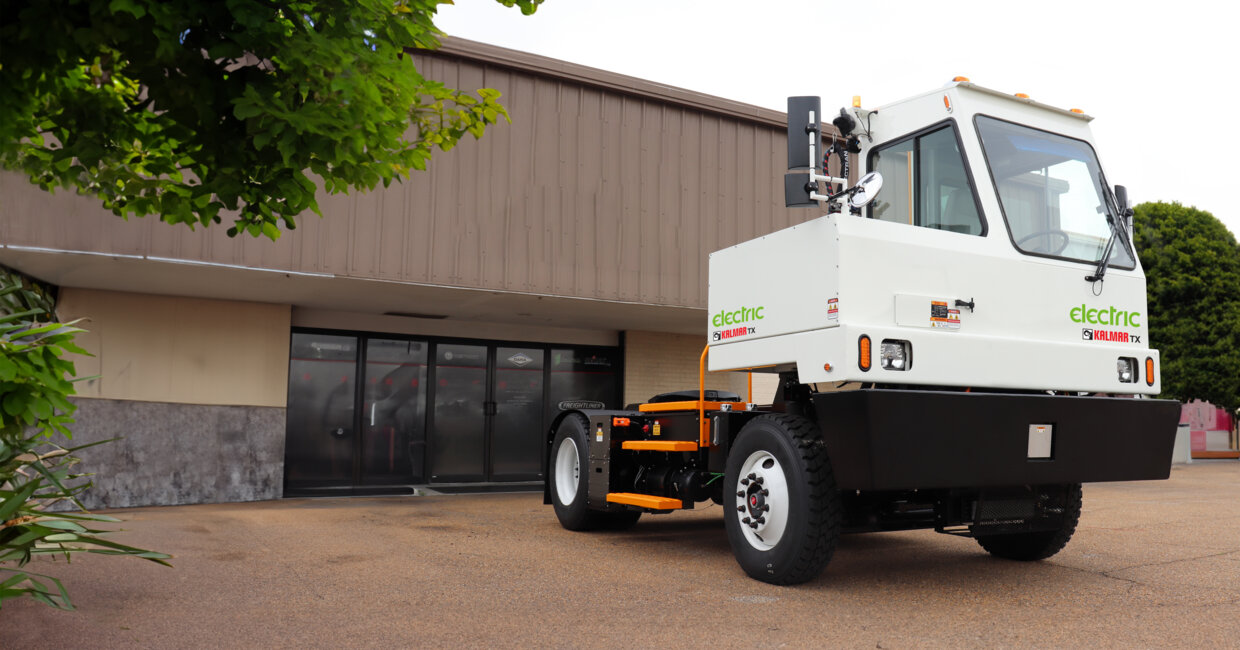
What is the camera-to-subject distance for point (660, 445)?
7.48 meters

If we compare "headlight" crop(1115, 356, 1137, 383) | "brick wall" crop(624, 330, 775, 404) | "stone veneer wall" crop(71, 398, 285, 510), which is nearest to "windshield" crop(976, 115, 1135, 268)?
"headlight" crop(1115, 356, 1137, 383)

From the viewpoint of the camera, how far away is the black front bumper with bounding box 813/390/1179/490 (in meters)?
5.10

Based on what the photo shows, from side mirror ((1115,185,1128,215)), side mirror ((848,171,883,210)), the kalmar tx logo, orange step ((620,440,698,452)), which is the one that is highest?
side mirror ((1115,185,1128,215))

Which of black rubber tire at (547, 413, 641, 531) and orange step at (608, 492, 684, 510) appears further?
black rubber tire at (547, 413, 641, 531)

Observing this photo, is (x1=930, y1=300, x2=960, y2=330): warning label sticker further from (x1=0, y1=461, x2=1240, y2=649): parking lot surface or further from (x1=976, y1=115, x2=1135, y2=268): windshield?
(x1=0, y1=461, x2=1240, y2=649): parking lot surface

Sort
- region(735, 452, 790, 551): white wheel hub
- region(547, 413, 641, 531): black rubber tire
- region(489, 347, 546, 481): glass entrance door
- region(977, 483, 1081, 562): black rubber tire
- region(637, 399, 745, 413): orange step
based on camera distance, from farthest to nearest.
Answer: region(489, 347, 546, 481): glass entrance door
region(547, 413, 641, 531): black rubber tire
region(637, 399, 745, 413): orange step
region(977, 483, 1081, 562): black rubber tire
region(735, 452, 790, 551): white wheel hub

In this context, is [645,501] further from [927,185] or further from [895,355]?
[927,185]

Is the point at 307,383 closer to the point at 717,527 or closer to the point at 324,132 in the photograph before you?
the point at 717,527

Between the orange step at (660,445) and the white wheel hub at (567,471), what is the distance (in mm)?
782

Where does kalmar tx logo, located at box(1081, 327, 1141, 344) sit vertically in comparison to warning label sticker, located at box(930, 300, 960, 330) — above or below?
below

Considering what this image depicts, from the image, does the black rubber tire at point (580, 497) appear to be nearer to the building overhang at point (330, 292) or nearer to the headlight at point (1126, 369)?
the building overhang at point (330, 292)

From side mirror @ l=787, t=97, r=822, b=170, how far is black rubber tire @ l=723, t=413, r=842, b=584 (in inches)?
64.7

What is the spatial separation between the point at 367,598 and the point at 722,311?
3163 mm

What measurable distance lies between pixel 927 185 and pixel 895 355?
58.0 inches
